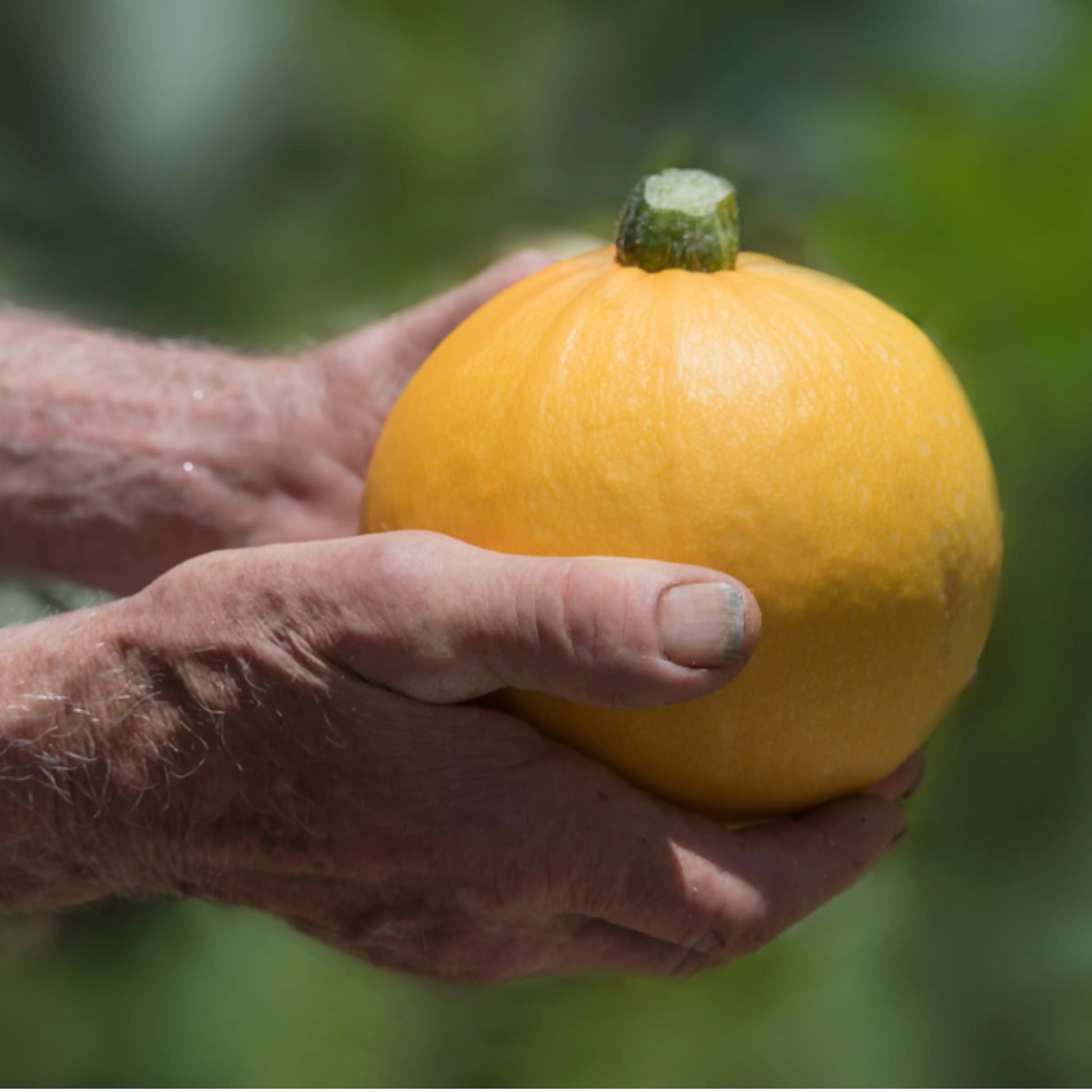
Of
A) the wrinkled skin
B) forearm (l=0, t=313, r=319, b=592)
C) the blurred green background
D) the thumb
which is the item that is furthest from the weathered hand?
the thumb

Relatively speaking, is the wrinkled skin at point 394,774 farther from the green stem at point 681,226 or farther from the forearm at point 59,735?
the green stem at point 681,226

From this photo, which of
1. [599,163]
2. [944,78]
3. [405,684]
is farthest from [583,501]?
[599,163]

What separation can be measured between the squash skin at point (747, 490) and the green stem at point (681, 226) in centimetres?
5

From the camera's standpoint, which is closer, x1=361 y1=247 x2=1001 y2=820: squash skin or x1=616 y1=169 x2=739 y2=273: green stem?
x1=361 y1=247 x2=1001 y2=820: squash skin

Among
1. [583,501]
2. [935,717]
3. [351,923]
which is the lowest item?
[351,923]

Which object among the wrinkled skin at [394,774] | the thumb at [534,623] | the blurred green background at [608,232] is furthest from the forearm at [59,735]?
the blurred green background at [608,232]

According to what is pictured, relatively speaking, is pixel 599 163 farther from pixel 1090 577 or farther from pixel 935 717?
pixel 935 717

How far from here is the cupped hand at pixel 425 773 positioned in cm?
150

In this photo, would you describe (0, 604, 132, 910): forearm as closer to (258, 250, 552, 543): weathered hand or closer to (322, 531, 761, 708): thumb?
(322, 531, 761, 708): thumb

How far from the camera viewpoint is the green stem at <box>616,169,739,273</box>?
1.78 m

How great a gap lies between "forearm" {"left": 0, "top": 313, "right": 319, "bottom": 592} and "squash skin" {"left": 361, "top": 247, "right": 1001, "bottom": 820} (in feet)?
3.21

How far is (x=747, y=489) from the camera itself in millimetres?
1525

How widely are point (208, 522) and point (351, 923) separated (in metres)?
1.05

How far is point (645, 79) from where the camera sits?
14.0 ft
